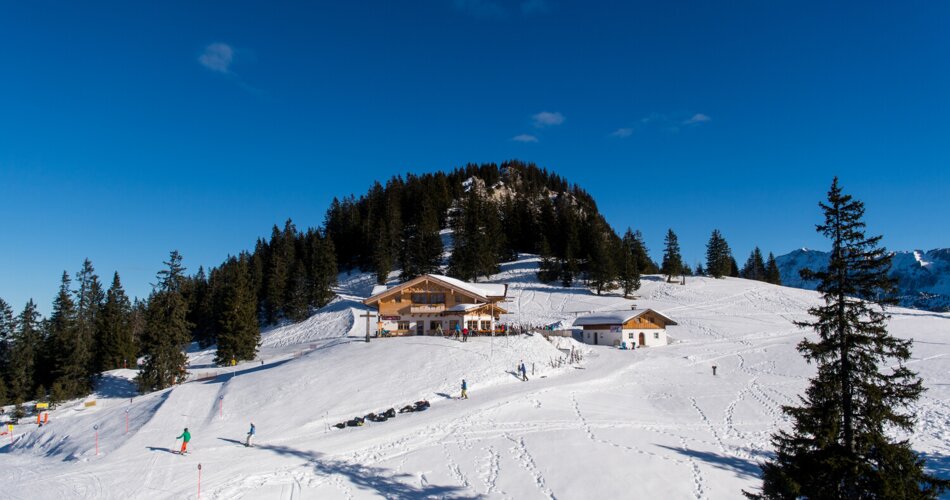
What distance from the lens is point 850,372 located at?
43.1 feet

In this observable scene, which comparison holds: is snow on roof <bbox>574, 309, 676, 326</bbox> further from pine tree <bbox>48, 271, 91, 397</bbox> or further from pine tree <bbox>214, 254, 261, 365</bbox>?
pine tree <bbox>48, 271, 91, 397</bbox>

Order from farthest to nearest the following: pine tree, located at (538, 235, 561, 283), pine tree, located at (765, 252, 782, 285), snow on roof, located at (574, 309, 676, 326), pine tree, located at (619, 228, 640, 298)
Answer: pine tree, located at (765, 252, 782, 285), pine tree, located at (538, 235, 561, 283), pine tree, located at (619, 228, 640, 298), snow on roof, located at (574, 309, 676, 326)

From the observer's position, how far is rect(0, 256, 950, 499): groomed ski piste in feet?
66.5

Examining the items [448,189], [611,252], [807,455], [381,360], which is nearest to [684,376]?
[381,360]

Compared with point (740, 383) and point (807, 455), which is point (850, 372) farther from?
point (740, 383)

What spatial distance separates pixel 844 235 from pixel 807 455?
5689mm

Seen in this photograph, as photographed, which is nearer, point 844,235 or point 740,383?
point 844,235

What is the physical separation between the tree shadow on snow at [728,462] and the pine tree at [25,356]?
6251 cm

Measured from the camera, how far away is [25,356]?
55562 millimetres

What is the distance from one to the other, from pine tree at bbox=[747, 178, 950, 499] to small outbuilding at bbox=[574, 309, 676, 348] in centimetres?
4300

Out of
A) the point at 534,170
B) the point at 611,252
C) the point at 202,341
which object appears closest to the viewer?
the point at 202,341

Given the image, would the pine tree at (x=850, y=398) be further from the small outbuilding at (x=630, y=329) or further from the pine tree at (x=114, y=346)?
the pine tree at (x=114, y=346)

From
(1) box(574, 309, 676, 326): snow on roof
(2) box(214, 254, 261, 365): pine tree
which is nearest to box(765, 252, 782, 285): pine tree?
(1) box(574, 309, 676, 326): snow on roof

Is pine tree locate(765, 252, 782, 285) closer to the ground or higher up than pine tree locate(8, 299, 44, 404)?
higher up
